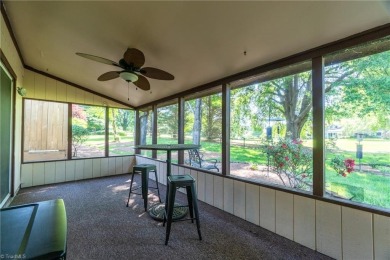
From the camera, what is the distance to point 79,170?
479 cm

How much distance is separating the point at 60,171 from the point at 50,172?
190 millimetres

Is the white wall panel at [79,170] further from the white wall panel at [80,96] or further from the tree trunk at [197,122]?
the tree trunk at [197,122]

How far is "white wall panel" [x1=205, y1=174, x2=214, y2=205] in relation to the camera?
123 inches

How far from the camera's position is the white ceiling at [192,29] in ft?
5.22

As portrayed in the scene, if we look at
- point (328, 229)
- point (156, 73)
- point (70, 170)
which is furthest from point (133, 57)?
point (70, 170)

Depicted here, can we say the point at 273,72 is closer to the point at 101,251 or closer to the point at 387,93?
the point at 387,93

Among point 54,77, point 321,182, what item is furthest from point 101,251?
point 54,77

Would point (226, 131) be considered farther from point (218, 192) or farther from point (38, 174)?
point (38, 174)

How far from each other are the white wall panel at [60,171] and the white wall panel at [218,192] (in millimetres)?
3785

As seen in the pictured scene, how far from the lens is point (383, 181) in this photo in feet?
5.49

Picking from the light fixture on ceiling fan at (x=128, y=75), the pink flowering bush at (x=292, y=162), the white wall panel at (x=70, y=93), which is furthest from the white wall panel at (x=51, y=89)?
the pink flowering bush at (x=292, y=162)

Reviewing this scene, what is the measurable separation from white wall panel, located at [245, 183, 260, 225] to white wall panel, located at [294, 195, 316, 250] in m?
0.47

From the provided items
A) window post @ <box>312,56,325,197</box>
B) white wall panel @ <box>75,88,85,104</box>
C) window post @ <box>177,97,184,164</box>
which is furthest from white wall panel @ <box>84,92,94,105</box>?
window post @ <box>312,56,325,197</box>

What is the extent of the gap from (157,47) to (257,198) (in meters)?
2.37
